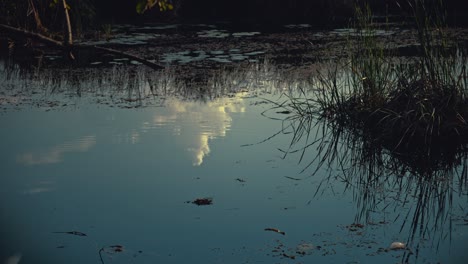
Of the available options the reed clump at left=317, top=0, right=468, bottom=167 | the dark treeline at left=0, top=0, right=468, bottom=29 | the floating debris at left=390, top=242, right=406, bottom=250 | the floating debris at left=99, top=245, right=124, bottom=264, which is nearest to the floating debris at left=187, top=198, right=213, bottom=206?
the floating debris at left=99, top=245, right=124, bottom=264

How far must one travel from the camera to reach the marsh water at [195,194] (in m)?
3.08

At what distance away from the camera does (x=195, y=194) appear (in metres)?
3.92

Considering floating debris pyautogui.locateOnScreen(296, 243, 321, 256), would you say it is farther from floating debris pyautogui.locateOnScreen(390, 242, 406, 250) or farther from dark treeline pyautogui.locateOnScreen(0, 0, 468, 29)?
dark treeline pyautogui.locateOnScreen(0, 0, 468, 29)

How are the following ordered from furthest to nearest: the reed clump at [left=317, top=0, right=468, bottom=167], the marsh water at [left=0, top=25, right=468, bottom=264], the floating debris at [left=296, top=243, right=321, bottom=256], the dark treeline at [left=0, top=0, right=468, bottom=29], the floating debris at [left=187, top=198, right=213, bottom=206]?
1. the dark treeline at [left=0, top=0, right=468, bottom=29]
2. the reed clump at [left=317, top=0, right=468, bottom=167]
3. the floating debris at [left=187, top=198, right=213, bottom=206]
4. the marsh water at [left=0, top=25, right=468, bottom=264]
5. the floating debris at [left=296, top=243, right=321, bottom=256]

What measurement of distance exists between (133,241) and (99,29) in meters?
9.66

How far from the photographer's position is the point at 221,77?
799cm

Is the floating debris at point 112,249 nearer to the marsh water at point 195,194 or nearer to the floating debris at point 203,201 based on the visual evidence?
the marsh water at point 195,194

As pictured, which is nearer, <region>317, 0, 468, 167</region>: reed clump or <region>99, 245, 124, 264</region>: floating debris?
<region>99, 245, 124, 264</region>: floating debris

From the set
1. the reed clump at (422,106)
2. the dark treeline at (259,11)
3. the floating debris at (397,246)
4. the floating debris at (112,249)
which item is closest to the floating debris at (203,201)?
the floating debris at (112,249)

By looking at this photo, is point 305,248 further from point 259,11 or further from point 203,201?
point 259,11

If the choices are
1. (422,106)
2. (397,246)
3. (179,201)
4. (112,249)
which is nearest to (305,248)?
(397,246)

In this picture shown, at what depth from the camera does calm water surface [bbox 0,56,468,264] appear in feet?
10.0

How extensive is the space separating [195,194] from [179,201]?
0.48ft

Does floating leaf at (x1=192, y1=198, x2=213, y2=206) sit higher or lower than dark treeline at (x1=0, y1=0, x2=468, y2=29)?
lower
